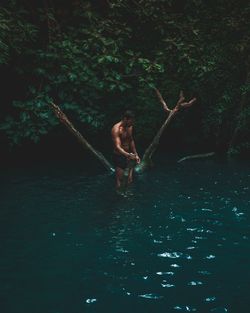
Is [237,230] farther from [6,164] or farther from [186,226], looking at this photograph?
[6,164]

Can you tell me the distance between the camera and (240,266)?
8.17 metres

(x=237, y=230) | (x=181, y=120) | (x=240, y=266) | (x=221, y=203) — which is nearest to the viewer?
(x=240, y=266)

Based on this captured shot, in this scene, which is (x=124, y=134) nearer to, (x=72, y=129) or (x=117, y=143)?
(x=117, y=143)

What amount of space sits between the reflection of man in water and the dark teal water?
0.93 m

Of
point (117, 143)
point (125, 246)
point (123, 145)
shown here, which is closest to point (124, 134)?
point (123, 145)

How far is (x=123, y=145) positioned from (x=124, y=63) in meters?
4.38

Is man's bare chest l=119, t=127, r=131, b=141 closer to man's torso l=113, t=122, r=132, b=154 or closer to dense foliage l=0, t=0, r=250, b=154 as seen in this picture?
man's torso l=113, t=122, r=132, b=154

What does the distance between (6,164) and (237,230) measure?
12019mm

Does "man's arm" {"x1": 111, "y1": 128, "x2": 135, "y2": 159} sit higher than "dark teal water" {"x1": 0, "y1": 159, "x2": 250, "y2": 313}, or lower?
higher

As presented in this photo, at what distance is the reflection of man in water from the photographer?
12867 mm

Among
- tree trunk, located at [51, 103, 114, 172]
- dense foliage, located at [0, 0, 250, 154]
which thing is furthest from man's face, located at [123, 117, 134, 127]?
tree trunk, located at [51, 103, 114, 172]

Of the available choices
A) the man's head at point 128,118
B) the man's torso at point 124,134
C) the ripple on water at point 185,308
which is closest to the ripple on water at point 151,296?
the ripple on water at point 185,308

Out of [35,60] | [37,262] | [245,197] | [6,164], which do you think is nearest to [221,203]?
[245,197]

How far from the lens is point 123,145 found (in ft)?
45.1
